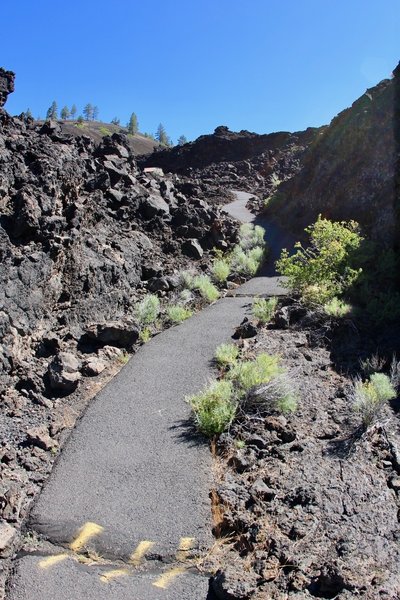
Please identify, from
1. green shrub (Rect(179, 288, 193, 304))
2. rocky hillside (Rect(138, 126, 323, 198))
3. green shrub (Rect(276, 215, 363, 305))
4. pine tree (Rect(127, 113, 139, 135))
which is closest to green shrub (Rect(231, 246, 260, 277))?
green shrub (Rect(276, 215, 363, 305))

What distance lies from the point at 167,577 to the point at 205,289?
8657mm

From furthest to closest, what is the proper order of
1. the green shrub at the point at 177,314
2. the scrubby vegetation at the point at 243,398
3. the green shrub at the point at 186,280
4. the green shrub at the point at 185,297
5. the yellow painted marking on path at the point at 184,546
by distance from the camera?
the green shrub at the point at 186,280 → the green shrub at the point at 185,297 → the green shrub at the point at 177,314 → the scrubby vegetation at the point at 243,398 → the yellow painted marking on path at the point at 184,546

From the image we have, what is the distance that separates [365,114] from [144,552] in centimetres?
1793

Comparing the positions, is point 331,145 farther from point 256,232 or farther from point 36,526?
point 36,526

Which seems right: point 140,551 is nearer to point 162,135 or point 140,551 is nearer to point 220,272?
point 220,272

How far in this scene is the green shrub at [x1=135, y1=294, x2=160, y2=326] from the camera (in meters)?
10.2

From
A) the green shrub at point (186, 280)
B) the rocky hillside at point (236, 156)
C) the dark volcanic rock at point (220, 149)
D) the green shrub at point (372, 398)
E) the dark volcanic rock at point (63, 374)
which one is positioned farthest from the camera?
the dark volcanic rock at point (220, 149)

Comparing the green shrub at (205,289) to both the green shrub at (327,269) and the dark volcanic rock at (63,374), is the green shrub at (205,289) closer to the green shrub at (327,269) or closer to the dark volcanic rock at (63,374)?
the green shrub at (327,269)

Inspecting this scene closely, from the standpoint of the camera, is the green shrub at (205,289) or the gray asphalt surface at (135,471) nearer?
the gray asphalt surface at (135,471)

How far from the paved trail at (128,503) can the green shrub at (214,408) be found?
0.66 ft

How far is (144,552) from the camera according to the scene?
4395mm

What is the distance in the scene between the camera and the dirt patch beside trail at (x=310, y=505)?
3.86m

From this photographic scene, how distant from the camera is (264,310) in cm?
1041

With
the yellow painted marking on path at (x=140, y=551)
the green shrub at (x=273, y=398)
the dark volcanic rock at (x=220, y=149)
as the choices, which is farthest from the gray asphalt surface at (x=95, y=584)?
the dark volcanic rock at (x=220, y=149)
